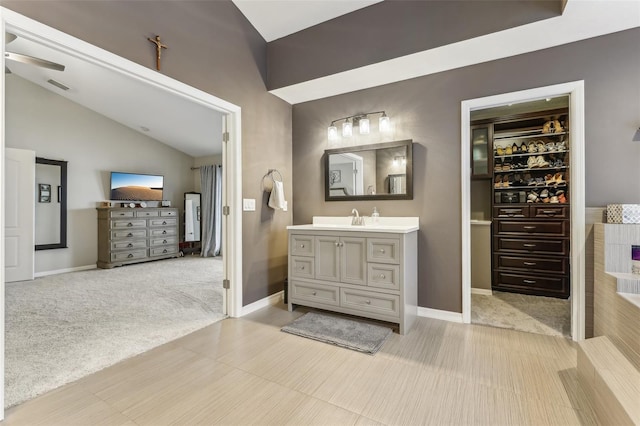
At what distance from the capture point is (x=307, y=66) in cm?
310

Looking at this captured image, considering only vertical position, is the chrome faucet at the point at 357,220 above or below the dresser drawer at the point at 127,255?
above

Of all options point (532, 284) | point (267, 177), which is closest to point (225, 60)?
point (267, 177)

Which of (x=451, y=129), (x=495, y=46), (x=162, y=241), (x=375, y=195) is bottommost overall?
(x=162, y=241)

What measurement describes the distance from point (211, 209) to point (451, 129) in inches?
236

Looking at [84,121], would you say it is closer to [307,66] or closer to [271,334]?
[307,66]

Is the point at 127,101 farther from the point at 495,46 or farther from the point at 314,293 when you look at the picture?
the point at 495,46

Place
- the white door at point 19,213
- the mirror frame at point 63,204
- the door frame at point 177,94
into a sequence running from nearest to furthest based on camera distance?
1. the door frame at point 177,94
2. the white door at point 19,213
3. the mirror frame at point 63,204

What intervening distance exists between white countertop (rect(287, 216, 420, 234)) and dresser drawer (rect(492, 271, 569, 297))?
69.2 inches

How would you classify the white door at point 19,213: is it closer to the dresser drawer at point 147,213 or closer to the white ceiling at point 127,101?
the white ceiling at point 127,101

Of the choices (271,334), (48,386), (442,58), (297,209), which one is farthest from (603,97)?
(48,386)

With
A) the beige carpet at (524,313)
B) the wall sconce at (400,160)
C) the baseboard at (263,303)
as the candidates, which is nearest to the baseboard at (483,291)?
the beige carpet at (524,313)

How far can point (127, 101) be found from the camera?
16.8 ft

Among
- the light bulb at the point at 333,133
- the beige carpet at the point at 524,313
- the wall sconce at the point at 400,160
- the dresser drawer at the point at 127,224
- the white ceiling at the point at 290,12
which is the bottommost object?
the beige carpet at the point at 524,313

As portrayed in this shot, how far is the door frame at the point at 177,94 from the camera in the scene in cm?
151
